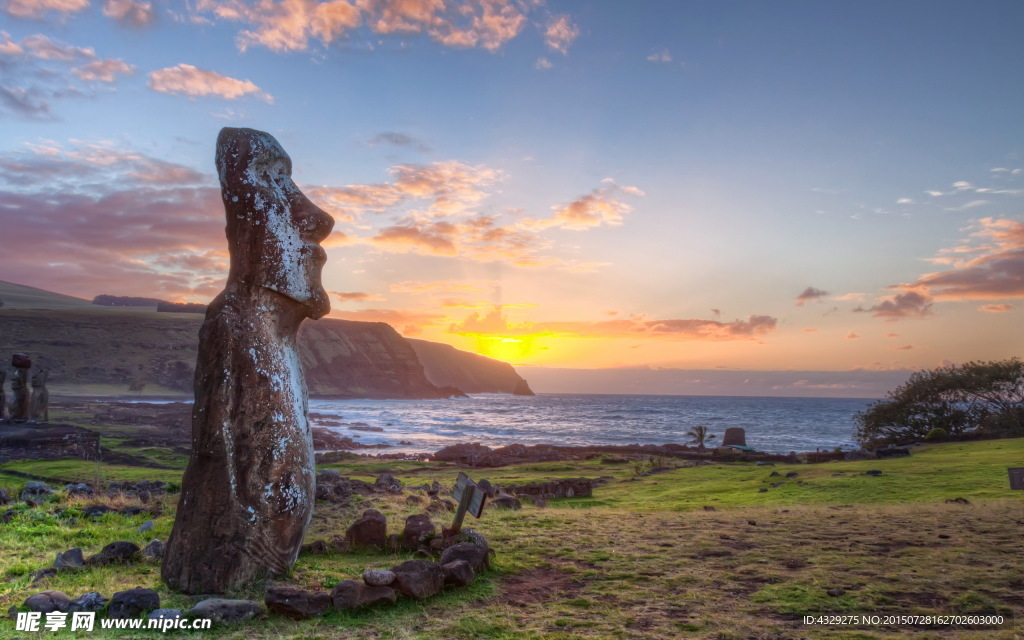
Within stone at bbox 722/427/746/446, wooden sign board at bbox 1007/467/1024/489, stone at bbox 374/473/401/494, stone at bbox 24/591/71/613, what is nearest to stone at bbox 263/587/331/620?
stone at bbox 24/591/71/613

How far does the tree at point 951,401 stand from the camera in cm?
4656

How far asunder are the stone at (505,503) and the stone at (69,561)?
35.4ft

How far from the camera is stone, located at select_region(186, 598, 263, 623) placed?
23.9ft

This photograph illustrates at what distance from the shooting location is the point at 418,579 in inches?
331

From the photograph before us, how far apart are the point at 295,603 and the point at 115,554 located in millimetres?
3981

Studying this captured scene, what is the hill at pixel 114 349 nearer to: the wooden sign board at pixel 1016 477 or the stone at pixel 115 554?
the stone at pixel 115 554

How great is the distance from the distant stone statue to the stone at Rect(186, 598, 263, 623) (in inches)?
43.2

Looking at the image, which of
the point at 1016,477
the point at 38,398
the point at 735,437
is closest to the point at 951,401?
the point at 735,437

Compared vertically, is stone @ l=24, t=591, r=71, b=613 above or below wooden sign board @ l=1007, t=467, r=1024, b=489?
below

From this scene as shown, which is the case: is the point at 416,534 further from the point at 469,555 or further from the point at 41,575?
the point at 41,575

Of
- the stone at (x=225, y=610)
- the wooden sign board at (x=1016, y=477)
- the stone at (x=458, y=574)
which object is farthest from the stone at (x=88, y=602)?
the wooden sign board at (x=1016, y=477)

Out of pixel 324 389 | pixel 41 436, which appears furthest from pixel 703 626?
pixel 324 389

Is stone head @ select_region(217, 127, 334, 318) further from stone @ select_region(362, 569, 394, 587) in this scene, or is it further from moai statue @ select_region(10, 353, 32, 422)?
moai statue @ select_region(10, 353, 32, 422)

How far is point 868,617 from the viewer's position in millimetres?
7836
